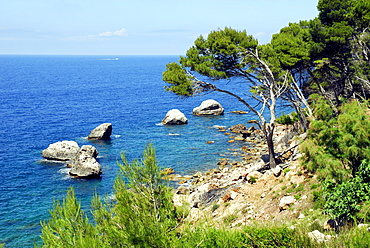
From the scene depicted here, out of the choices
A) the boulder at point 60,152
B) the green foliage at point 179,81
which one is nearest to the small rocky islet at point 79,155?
the boulder at point 60,152

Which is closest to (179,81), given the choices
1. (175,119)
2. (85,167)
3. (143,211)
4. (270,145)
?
(270,145)

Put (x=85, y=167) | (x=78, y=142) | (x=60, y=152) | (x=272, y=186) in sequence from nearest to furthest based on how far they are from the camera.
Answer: (x=272, y=186), (x=85, y=167), (x=60, y=152), (x=78, y=142)

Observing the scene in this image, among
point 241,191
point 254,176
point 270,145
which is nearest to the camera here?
point 241,191

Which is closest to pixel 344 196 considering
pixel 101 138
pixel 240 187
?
pixel 240 187

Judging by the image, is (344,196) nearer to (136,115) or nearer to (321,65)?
(321,65)

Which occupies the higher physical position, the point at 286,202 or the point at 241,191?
the point at 286,202

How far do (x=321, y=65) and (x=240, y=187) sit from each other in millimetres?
14947

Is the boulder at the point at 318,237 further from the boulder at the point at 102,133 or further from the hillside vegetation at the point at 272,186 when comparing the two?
the boulder at the point at 102,133

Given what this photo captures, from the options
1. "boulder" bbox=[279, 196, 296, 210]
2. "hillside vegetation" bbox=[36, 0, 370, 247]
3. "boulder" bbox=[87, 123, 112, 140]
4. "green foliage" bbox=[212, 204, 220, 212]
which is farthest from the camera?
"boulder" bbox=[87, 123, 112, 140]

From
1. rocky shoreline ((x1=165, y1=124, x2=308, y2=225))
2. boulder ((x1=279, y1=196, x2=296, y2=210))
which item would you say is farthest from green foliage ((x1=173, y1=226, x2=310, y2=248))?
boulder ((x1=279, y1=196, x2=296, y2=210))

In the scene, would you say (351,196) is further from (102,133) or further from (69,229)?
(102,133)

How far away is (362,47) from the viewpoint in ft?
108

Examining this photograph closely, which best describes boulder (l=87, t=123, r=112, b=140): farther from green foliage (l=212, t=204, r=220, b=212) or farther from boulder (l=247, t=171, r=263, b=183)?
green foliage (l=212, t=204, r=220, b=212)

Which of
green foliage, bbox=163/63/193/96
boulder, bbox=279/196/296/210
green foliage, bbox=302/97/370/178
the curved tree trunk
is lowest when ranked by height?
boulder, bbox=279/196/296/210
